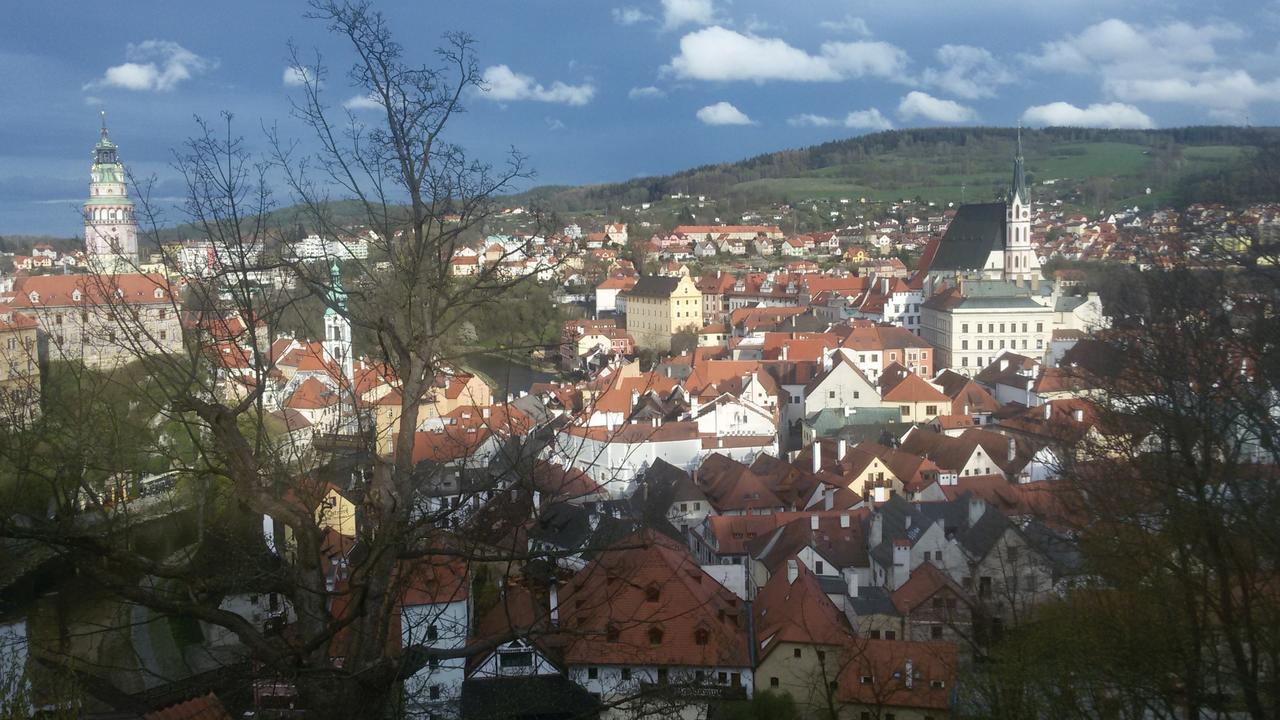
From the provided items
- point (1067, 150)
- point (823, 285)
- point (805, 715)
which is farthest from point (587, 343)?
point (1067, 150)

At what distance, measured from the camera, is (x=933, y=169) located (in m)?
83.6

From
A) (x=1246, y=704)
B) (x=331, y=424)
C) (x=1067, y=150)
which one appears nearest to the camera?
(x=331, y=424)

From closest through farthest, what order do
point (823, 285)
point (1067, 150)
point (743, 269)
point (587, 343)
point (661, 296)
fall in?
point (587, 343) → point (661, 296) → point (823, 285) → point (743, 269) → point (1067, 150)

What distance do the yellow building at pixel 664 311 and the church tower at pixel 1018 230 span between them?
403 inches

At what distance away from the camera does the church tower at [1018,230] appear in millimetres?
36219

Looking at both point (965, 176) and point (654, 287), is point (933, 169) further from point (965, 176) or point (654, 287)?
point (654, 287)

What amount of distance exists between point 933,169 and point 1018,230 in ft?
161

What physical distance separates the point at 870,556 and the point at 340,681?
9139 millimetres

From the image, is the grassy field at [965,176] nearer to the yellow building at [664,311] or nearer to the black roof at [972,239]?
the black roof at [972,239]

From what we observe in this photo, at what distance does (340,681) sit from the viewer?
2.41 metres

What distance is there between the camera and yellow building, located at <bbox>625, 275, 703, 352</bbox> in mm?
36188

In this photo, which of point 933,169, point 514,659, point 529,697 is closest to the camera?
point 529,697

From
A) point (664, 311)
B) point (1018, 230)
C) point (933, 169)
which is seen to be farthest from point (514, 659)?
point (933, 169)

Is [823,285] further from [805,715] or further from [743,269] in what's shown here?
[805,715]
